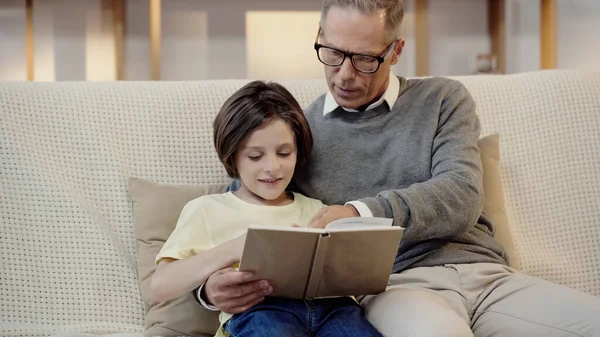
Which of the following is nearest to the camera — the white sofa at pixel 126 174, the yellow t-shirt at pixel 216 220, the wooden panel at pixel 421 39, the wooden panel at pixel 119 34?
the yellow t-shirt at pixel 216 220

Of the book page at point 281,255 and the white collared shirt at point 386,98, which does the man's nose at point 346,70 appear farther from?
the book page at point 281,255

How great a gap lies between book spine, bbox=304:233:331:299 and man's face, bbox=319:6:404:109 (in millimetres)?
537

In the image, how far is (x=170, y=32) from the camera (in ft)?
12.9

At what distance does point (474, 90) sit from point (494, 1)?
2219 millimetres

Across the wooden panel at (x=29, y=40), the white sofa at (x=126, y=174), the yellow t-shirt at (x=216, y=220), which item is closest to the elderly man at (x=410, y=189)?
the yellow t-shirt at (x=216, y=220)

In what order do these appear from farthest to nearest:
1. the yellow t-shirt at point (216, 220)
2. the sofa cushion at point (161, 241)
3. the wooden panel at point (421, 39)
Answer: the wooden panel at point (421, 39) → the sofa cushion at point (161, 241) → the yellow t-shirt at point (216, 220)

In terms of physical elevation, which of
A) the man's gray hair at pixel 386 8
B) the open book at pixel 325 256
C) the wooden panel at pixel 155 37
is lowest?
the open book at pixel 325 256

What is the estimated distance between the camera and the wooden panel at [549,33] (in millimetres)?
3656

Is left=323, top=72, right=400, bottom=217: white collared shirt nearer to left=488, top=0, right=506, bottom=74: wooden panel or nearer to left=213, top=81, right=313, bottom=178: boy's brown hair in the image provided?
left=213, top=81, right=313, bottom=178: boy's brown hair

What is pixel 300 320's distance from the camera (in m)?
1.37

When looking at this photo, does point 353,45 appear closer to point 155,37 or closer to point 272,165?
point 272,165

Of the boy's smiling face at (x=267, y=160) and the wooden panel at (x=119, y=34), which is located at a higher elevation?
the wooden panel at (x=119, y=34)

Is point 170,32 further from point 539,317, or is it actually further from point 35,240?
point 539,317

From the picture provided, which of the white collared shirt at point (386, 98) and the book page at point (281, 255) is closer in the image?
the book page at point (281, 255)
